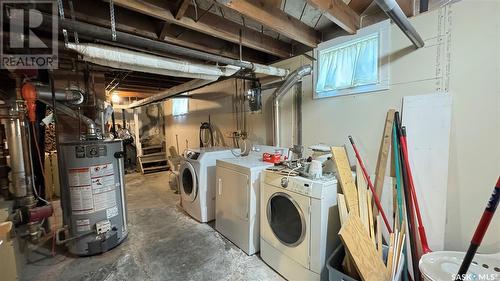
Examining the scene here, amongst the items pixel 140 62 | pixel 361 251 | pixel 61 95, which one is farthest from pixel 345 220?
pixel 61 95

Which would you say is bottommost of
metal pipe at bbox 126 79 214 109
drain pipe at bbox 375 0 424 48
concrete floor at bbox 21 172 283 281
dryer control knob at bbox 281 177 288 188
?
concrete floor at bbox 21 172 283 281

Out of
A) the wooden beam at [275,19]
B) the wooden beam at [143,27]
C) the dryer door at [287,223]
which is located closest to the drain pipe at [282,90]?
the wooden beam at [275,19]

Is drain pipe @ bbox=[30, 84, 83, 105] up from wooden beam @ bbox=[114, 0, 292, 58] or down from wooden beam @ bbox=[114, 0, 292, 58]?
down

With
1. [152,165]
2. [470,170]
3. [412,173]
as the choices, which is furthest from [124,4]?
[152,165]

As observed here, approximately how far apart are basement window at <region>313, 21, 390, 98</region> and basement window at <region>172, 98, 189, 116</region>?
3.93 m

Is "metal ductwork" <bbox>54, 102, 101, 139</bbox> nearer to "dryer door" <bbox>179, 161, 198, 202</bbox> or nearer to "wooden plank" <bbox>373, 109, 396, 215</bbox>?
"dryer door" <bbox>179, 161, 198, 202</bbox>

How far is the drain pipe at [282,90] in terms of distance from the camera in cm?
248

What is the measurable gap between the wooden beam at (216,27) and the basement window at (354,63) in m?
0.52

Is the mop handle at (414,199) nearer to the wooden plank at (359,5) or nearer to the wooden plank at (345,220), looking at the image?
the wooden plank at (345,220)

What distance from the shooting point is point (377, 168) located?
6.63ft

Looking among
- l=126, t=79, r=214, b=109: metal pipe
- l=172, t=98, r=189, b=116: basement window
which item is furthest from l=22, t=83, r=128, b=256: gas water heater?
l=172, t=98, r=189, b=116: basement window

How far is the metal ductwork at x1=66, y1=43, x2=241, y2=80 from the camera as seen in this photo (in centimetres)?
159

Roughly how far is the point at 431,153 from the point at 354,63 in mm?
1063

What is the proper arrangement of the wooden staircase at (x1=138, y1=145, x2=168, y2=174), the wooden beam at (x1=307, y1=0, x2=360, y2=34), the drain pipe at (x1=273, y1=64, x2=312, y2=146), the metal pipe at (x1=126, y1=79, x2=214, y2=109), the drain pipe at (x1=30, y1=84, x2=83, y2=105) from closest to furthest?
the wooden beam at (x1=307, y1=0, x2=360, y2=34), the drain pipe at (x1=30, y1=84, x2=83, y2=105), the drain pipe at (x1=273, y1=64, x2=312, y2=146), the metal pipe at (x1=126, y1=79, x2=214, y2=109), the wooden staircase at (x1=138, y1=145, x2=168, y2=174)
